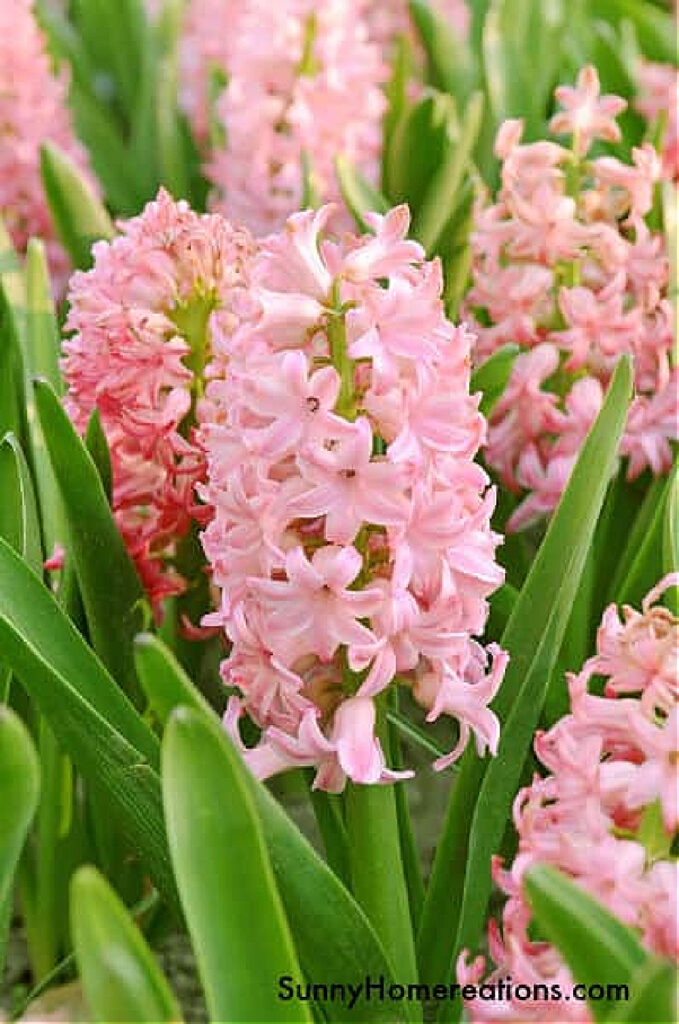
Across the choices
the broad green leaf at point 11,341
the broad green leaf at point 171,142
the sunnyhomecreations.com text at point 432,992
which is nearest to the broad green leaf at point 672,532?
the sunnyhomecreations.com text at point 432,992

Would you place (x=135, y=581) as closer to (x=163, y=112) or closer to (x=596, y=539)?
(x=596, y=539)

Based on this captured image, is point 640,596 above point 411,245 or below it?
below

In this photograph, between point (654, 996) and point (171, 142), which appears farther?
point (171, 142)

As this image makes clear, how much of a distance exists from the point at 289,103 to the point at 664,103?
0.40m

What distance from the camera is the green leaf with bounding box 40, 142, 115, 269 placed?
1.47 metres

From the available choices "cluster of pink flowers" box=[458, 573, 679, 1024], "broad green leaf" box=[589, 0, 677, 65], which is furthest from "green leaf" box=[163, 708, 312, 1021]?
"broad green leaf" box=[589, 0, 677, 65]

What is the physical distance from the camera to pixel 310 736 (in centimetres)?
77

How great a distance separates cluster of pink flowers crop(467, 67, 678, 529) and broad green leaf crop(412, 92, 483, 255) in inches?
9.7

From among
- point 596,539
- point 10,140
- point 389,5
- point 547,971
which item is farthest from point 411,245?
point 389,5

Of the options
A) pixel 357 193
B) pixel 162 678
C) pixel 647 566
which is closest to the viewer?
pixel 162 678

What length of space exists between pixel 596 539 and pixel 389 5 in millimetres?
1545

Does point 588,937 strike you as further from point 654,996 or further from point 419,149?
point 419,149

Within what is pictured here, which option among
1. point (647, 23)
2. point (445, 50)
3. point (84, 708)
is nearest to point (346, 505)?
point (84, 708)

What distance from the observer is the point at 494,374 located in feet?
3.60
